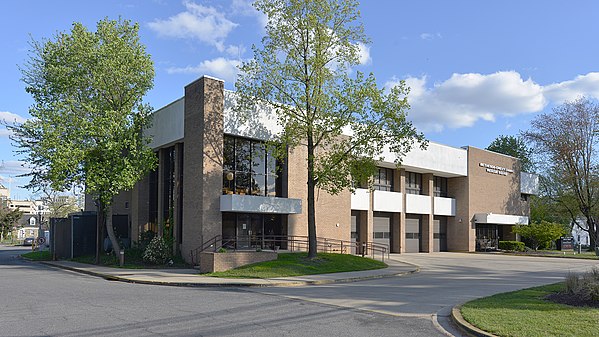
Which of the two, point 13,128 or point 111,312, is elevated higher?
point 13,128

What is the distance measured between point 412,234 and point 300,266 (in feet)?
75.1

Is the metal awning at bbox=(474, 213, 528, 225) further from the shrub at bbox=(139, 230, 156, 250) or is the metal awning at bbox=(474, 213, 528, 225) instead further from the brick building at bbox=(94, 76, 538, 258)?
the shrub at bbox=(139, 230, 156, 250)

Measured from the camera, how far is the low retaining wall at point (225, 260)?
2264cm

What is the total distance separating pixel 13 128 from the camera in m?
30.6

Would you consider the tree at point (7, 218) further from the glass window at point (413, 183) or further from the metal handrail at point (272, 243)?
the metal handrail at point (272, 243)

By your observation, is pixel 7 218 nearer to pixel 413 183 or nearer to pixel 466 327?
pixel 413 183

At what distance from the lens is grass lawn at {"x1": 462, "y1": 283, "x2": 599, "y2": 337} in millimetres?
9656

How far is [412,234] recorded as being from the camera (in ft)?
147

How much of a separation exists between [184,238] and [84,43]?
11962 mm

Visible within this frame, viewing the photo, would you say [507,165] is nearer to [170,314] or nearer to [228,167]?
[228,167]

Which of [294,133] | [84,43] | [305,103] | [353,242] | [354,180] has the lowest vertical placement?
[353,242]

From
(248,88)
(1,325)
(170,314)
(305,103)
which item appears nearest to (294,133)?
(305,103)

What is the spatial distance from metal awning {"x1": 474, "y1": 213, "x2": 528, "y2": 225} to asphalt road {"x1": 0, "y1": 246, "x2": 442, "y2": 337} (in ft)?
118

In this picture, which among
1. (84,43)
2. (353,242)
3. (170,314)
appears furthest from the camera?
(353,242)
